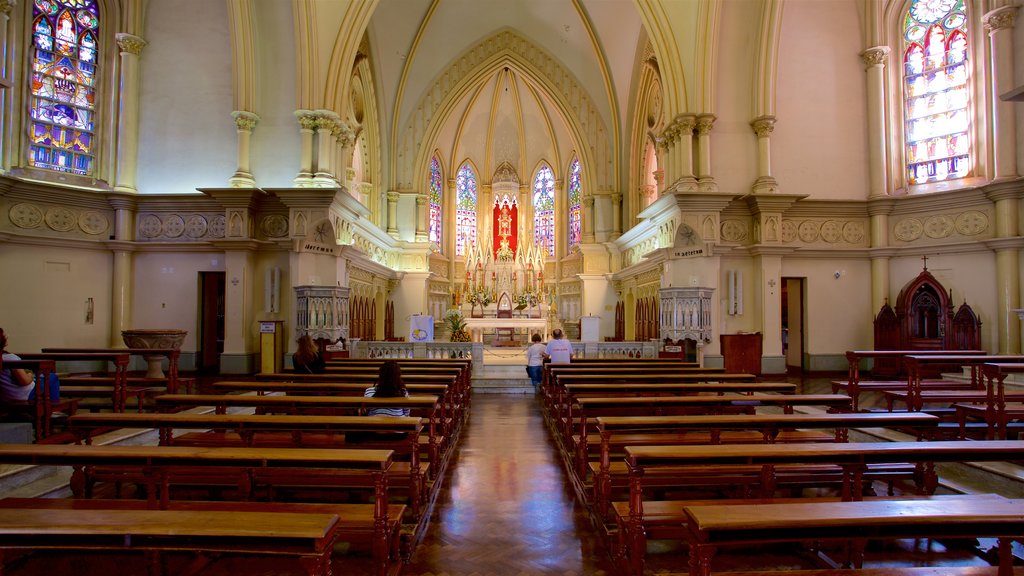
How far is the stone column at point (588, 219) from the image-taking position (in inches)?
913

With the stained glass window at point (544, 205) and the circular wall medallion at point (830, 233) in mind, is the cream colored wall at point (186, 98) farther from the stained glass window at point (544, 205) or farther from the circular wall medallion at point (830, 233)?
the stained glass window at point (544, 205)

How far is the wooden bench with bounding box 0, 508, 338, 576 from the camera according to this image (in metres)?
2.21

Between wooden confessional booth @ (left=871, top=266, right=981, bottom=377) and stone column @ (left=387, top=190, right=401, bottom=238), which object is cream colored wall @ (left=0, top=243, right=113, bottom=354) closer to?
stone column @ (left=387, top=190, right=401, bottom=238)

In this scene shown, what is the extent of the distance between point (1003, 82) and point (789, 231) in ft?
17.1

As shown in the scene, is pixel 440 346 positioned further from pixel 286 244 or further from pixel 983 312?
pixel 983 312

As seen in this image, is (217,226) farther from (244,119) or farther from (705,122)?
(705,122)

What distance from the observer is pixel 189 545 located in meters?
2.21

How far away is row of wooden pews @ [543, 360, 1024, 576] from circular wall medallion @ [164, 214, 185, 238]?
487 inches

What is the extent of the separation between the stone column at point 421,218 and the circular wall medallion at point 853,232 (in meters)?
14.8

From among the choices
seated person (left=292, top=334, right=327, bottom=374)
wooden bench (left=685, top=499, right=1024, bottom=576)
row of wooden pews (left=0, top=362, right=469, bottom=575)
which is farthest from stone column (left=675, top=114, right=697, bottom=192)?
wooden bench (left=685, top=499, right=1024, bottom=576)

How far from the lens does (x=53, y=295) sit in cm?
1326

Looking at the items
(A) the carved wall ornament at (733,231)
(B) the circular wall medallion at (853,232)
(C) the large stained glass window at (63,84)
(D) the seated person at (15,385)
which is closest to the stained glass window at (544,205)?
(A) the carved wall ornament at (733,231)

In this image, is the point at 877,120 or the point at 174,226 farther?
→ the point at 877,120

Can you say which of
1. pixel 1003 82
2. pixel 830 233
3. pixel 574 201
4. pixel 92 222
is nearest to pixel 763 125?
pixel 830 233
